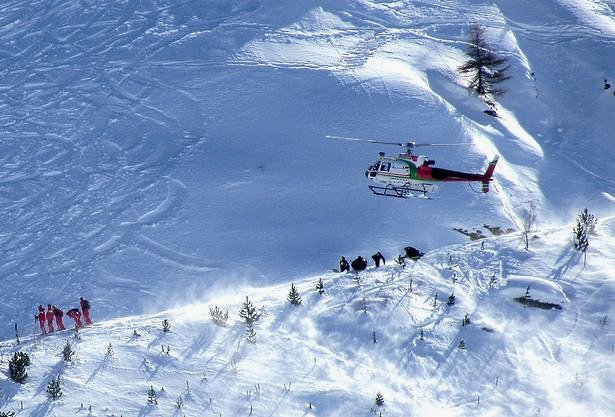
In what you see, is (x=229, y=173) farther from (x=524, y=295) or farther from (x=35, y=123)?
(x=524, y=295)

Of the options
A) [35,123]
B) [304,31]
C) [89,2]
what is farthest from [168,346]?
[89,2]

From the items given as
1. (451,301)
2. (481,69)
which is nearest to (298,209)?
(451,301)

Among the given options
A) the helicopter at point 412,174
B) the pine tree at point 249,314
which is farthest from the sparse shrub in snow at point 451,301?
the helicopter at point 412,174

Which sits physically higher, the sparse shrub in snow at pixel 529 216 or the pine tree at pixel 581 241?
the pine tree at pixel 581 241

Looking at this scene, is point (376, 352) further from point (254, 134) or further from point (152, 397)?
point (254, 134)

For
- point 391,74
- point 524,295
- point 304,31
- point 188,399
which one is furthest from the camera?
point 304,31

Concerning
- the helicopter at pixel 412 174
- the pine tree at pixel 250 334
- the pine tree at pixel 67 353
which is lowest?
the helicopter at pixel 412 174

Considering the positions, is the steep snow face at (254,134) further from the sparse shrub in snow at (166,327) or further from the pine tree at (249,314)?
the sparse shrub in snow at (166,327)

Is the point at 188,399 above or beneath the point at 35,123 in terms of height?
above
